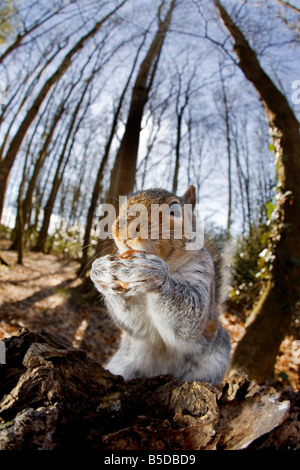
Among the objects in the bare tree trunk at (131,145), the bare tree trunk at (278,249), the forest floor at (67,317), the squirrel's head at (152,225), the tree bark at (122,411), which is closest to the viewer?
the tree bark at (122,411)

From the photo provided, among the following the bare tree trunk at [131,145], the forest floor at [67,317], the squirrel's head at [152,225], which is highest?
the bare tree trunk at [131,145]

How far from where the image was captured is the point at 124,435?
3.02 ft

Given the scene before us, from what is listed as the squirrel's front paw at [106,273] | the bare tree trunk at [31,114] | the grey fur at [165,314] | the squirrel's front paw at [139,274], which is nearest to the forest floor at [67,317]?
the bare tree trunk at [31,114]

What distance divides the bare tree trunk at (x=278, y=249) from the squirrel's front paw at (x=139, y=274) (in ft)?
10.0

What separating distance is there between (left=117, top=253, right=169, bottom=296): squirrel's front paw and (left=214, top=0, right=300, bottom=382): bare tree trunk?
10.0 ft

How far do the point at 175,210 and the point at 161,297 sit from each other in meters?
0.62

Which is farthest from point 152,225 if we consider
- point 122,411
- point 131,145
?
point 131,145

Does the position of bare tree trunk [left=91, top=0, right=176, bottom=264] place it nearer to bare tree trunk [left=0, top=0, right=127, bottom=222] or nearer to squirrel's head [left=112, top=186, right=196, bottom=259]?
squirrel's head [left=112, top=186, right=196, bottom=259]

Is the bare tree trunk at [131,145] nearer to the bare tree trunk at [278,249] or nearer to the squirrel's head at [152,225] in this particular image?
the squirrel's head at [152,225]

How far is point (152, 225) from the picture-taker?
1601 millimetres

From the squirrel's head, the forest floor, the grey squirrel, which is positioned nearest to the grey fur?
the grey squirrel

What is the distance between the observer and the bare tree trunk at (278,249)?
3.68m

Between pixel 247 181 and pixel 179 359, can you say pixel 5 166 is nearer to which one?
pixel 179 359

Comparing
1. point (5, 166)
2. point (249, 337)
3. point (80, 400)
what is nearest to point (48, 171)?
point (5, 166)
